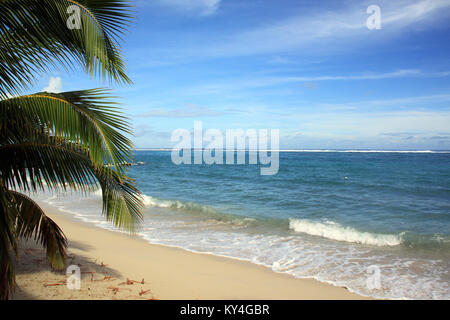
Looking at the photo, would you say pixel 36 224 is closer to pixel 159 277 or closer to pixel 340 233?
pixel 159 277

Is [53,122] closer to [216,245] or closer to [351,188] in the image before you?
[216,245]

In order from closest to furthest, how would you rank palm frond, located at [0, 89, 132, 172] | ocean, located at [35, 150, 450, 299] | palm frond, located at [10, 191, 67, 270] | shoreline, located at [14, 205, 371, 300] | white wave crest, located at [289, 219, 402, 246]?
palm frond, located at [0, 89, 132, 172] < palm frond, located at [10, 191, 67, 270] < shoreline, located at [14, 205, 371, 300] < ocean, located at [35, 150, 450, 299] < white wave crest, located at [289, 219, 402, 246]

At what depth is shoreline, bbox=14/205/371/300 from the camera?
466 centimetres

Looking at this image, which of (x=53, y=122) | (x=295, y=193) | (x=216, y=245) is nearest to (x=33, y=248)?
(x=53, y=122)

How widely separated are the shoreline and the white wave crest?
4162 mm

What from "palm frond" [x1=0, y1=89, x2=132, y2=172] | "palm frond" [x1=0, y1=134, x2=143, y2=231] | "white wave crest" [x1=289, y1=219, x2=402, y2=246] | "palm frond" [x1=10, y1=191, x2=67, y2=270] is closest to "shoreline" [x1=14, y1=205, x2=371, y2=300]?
"palm frond" [x1=10, y1=191, x2=67, y2=270]

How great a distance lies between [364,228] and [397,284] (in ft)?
17.7

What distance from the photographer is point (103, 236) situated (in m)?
9.13

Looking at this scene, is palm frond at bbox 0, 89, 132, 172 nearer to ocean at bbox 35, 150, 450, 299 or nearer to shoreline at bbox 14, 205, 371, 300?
shoreline at bbox 14, 205, 371, 300

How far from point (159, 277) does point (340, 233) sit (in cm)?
702

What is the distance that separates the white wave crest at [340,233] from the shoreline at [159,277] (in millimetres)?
4162

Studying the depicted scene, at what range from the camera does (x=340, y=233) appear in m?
10.5

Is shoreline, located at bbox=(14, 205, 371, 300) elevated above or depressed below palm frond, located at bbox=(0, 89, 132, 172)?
below


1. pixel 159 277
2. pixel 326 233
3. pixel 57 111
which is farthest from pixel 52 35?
pixel 326 233
